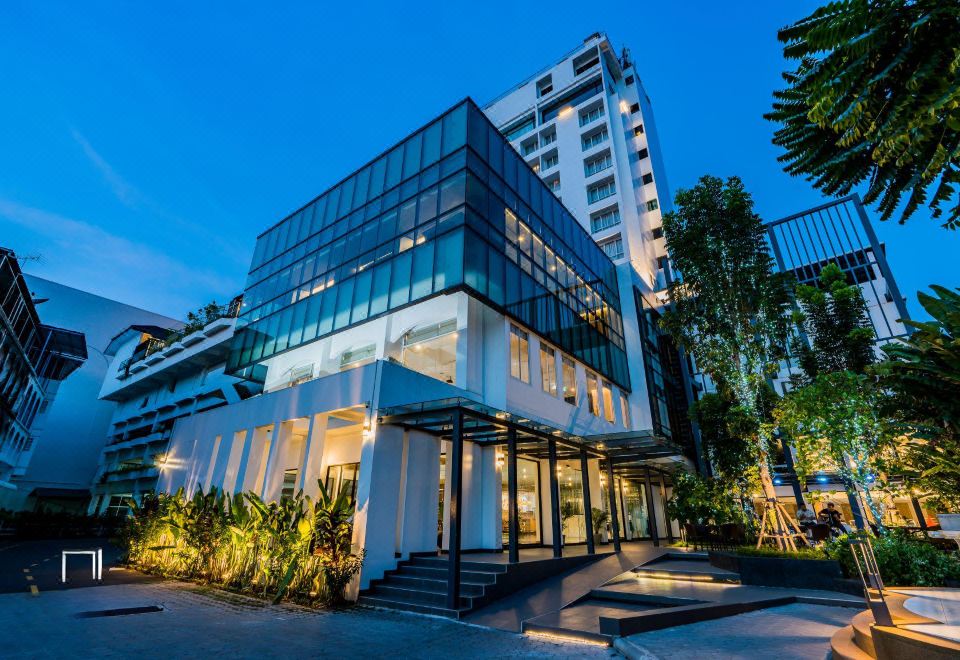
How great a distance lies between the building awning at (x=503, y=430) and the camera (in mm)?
10577

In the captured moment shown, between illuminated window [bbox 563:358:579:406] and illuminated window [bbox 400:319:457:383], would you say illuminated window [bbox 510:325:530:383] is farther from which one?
illuminated window [bbox 563:358:579:406]

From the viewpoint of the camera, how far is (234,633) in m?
7.05

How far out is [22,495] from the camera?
134 feet

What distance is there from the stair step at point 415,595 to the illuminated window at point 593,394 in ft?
43.7

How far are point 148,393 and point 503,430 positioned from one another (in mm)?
49981

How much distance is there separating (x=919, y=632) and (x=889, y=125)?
170 inches

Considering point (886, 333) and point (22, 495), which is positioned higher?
point (886, 333)

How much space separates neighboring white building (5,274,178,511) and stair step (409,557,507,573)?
4897 centimetres

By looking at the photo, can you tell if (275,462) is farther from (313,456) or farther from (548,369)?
(548,369)

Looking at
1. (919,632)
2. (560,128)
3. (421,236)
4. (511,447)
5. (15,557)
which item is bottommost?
(15,557)

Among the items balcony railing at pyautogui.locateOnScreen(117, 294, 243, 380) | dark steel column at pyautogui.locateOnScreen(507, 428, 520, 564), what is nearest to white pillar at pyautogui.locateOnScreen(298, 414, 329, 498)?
dark steel column at pyautogui.locateOnScreen(507, 428, 520, 564)

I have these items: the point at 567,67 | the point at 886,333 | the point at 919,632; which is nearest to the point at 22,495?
the point at 919,632

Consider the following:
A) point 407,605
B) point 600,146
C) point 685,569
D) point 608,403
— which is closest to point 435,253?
point 407,605

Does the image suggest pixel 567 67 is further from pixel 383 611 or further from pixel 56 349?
pixel 56 349
